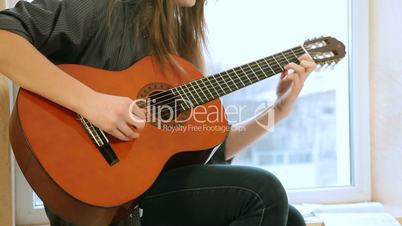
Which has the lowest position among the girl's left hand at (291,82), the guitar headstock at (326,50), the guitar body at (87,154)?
the guitar body at (87,154)

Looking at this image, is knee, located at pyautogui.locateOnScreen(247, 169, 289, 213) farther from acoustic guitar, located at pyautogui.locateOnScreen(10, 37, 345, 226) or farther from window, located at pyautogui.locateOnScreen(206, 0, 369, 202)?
window, located at pyautogui.locateOnScreen(206, 0, 369, 202)

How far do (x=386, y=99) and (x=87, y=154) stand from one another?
1.14 m

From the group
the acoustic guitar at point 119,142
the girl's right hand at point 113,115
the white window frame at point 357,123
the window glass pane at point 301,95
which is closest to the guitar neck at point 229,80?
the acoustic guitar at point 119,142

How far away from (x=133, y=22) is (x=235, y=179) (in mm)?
454

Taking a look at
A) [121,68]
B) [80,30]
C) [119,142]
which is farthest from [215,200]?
[80,30]

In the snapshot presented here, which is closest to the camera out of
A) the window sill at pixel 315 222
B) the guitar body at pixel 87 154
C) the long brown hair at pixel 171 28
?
the guitar body at pixel 87 154

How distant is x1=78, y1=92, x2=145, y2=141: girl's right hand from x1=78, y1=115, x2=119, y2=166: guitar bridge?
13mm

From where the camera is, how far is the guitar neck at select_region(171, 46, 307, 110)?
40.7 inches

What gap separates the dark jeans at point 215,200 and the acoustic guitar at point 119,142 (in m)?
0.06

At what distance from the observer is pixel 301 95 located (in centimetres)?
163

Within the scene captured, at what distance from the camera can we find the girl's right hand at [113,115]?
90 centimetres

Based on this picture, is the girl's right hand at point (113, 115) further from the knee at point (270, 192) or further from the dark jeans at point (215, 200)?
the knee at point (270, 192)

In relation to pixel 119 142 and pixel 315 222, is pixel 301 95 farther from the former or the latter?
pixel 119 142

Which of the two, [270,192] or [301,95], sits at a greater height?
[301,95]
